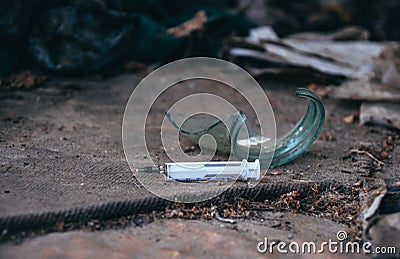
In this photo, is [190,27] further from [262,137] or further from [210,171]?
[210,171]

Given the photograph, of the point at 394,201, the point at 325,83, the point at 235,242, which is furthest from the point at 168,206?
the point at 325,83

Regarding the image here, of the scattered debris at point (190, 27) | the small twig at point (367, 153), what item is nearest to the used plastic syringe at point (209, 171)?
the small twig at point (367, 153)

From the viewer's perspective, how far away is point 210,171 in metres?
1.93

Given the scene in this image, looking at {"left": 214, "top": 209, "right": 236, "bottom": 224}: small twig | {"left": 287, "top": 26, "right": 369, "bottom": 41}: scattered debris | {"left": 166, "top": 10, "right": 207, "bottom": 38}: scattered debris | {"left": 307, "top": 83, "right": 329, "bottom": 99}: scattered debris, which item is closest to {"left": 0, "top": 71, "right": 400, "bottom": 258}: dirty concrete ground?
{"left": 214, "top": 209, "right": 236, "bottom": 224}: small twig

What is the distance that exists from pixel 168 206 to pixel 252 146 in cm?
55

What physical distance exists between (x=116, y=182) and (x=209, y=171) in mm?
329

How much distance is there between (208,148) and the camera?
2229 millimetres

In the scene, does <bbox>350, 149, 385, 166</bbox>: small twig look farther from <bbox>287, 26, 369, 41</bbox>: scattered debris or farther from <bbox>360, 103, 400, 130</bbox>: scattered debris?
<bbox>287, 26, 369, 41</bbox>: scattered debris

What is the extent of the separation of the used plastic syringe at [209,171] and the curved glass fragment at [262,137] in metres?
0.14

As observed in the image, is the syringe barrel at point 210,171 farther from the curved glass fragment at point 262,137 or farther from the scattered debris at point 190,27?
the scattered debris at point 190,27

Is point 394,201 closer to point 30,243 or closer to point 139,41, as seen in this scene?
point 30,243

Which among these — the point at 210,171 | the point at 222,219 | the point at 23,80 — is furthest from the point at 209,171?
the point at 23,80

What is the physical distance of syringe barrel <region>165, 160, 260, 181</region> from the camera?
191 centimetres

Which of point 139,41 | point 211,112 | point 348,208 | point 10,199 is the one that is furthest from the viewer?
point 139,41
